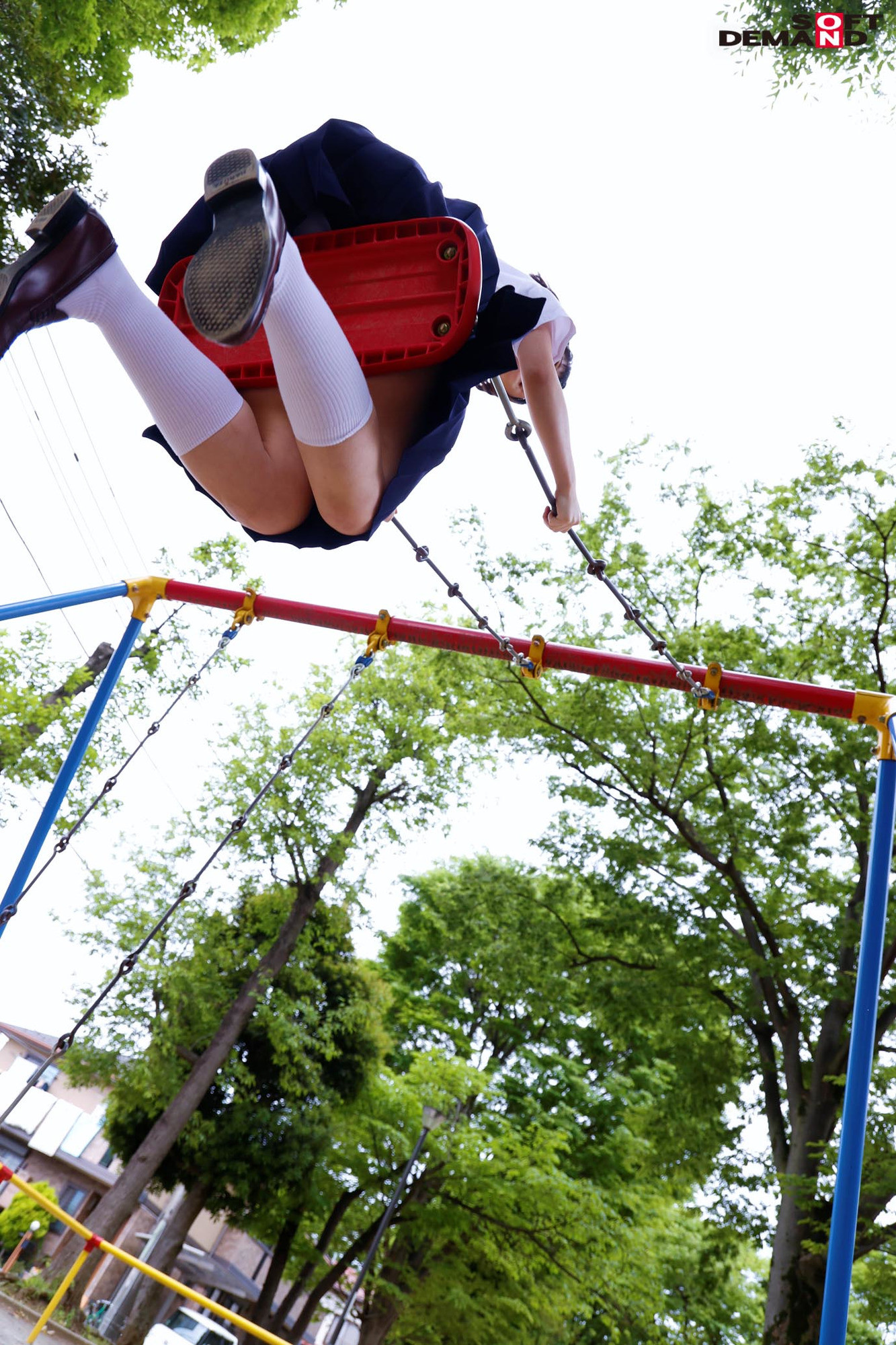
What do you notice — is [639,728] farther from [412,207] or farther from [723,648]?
[412,207]

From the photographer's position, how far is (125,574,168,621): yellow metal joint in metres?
3.92

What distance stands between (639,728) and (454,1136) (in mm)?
6396

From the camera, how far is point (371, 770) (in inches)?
579

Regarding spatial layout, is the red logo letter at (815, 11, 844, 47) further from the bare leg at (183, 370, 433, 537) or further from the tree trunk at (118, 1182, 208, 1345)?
the tree trunk at (118, 1182, 208, 1345)

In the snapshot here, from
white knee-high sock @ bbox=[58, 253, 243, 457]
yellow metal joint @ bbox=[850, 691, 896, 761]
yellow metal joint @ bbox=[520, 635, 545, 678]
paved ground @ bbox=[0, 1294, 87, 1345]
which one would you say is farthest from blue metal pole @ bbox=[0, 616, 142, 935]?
paved ground @ bbox=[0, 1294, 87, 1345]

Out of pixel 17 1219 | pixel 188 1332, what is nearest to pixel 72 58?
pixel 188 1332

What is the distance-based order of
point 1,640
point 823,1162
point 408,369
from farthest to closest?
point 1,640
point 823,1162
point 408,369

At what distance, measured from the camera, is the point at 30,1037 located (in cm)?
2741

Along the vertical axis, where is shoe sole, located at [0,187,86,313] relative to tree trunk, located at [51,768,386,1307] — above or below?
below

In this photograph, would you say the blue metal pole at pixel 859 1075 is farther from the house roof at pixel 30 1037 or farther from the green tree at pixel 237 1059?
the house roof at pixel 30 1037

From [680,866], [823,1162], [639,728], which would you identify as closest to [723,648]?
[639,728]

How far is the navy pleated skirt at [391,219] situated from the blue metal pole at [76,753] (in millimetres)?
Result: 2232

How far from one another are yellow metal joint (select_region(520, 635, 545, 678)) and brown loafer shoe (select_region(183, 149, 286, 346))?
226cm

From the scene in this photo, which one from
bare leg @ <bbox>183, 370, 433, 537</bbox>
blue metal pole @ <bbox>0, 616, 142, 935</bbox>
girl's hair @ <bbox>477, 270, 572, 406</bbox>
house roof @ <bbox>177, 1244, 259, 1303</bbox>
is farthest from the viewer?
house roof @ <bbox>177, 1244, 259, 1303</bbox>
